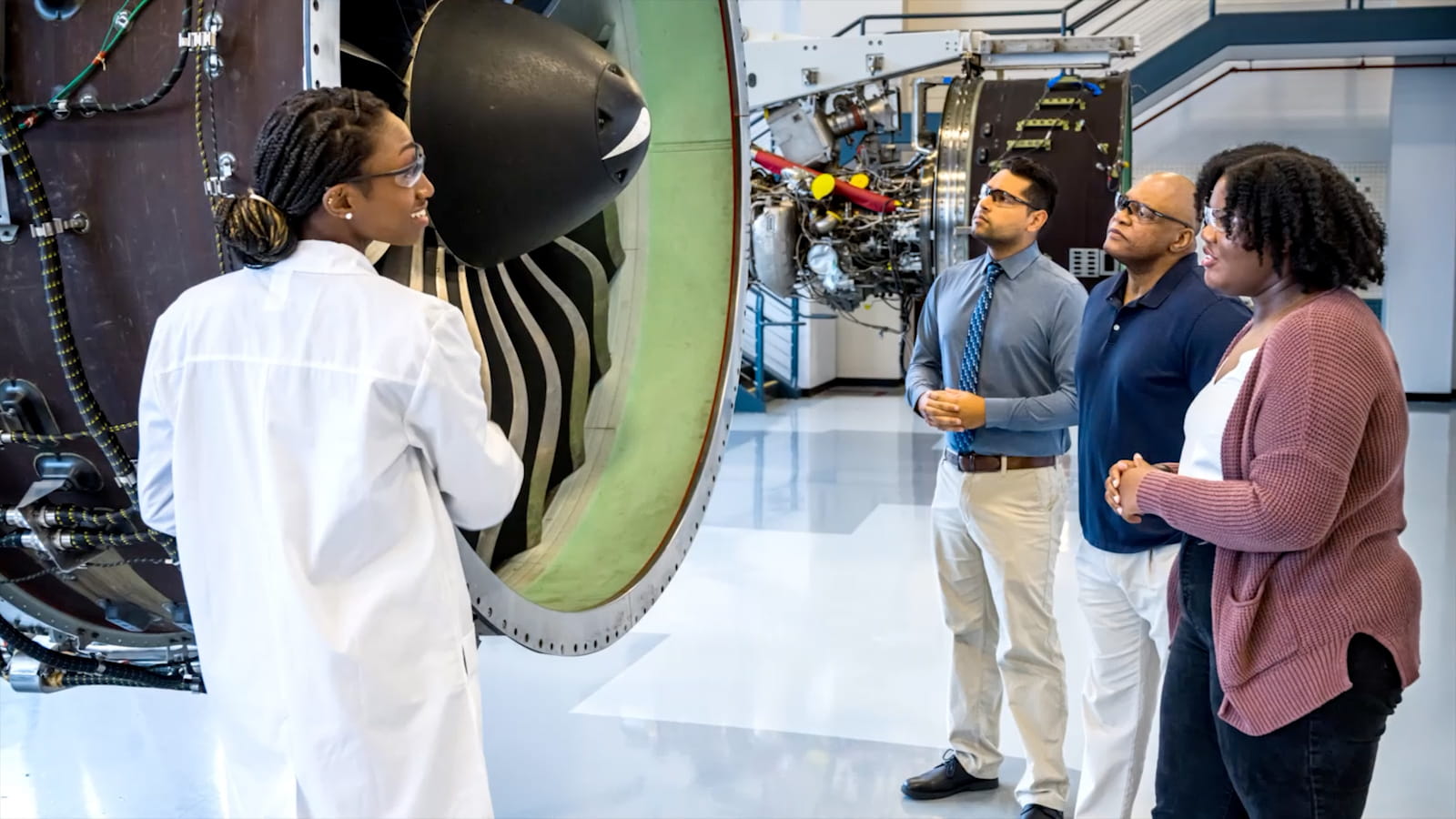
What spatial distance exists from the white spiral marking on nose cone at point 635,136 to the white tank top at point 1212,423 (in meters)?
0.99

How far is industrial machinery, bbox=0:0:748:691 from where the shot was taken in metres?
1.60

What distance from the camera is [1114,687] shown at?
9.30 ft

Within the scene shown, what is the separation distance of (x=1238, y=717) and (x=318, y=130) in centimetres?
148

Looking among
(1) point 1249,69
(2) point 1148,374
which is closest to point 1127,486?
(2) point 1148,374

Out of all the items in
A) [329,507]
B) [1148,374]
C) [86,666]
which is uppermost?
[329,507]

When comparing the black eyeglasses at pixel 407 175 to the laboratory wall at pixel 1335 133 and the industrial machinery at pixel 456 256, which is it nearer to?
the industrial machinery at pixel 456 256

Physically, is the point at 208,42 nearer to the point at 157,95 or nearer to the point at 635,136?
the point at 157,95

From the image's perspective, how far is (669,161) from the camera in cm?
242

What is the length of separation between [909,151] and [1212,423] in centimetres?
695

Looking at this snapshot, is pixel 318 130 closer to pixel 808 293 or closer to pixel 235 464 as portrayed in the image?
pixel 235 464

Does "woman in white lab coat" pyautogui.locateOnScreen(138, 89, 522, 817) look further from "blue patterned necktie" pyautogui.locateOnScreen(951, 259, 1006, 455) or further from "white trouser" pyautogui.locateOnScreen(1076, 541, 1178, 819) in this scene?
"blue patterned necktie" pyautogui.locateOnScreen(951, 259, 1006, 455)

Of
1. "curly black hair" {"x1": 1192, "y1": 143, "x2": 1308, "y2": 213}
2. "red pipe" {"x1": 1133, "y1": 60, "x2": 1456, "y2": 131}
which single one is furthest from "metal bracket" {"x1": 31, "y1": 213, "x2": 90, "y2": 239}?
"red pipe" {"x1": 1133, "y1": 60, "x2": 1456, "y2": 131}

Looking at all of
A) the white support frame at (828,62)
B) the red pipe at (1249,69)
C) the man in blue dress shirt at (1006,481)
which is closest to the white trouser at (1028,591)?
the man in blue dress shirt at (1006,481)

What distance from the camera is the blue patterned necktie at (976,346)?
3.23 m
